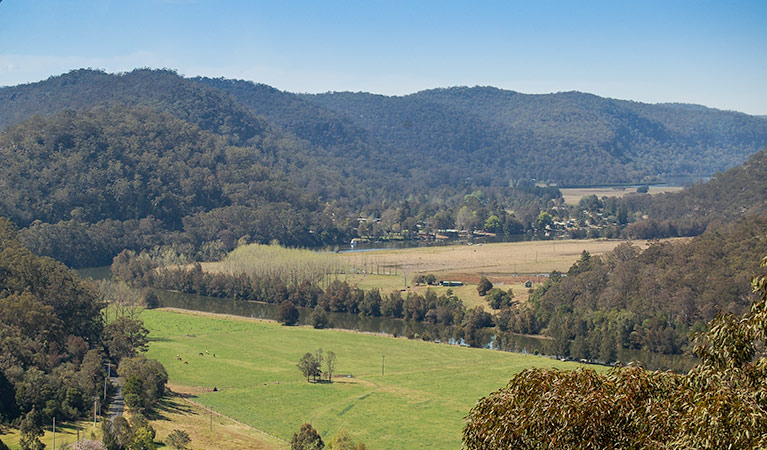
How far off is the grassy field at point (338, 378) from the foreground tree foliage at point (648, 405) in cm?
2307

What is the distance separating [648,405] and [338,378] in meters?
36.0

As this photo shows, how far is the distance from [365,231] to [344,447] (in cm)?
10077

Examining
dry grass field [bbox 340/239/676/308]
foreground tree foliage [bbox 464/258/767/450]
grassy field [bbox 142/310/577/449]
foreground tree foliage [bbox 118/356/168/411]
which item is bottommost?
grassy field [bbox 142/310/577/449]

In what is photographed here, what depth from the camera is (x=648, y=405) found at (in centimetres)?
1127

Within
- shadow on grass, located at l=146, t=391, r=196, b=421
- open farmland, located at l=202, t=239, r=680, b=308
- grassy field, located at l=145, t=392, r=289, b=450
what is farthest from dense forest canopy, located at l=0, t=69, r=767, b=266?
grassy field, located at l=145, t=392, r=289, b=450

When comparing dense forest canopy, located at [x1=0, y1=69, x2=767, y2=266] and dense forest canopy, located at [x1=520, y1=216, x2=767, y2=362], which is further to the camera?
dense forest canopy, located at [x1=0, y1=69, x2=767, y2=266]

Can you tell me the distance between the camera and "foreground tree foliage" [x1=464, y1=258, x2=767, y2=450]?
33.2 feet

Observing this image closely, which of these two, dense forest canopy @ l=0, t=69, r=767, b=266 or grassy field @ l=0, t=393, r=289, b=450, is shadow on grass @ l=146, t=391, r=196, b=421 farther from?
dense forest canopy @ l=0, t=69, r=767, b=266

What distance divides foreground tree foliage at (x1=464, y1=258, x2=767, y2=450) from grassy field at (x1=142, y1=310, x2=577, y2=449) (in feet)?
75.7

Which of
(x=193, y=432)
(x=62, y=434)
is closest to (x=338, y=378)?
(x=193, y=432)

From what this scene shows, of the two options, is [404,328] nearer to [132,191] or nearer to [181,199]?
[132,191]

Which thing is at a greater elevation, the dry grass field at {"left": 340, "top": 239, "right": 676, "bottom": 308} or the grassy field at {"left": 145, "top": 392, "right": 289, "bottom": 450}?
the dry grass field at {"left": 340, "top": 239, "right": 676, "bottom": 308}

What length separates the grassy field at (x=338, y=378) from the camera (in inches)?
1465

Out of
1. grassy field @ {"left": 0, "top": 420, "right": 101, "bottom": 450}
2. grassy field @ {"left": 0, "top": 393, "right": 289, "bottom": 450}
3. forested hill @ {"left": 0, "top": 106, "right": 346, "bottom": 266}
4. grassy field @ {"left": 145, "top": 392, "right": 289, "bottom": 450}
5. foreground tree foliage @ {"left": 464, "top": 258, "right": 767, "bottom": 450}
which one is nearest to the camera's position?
foreground tree foliage @ {"left": 464, "top": 258, "right": 767, "bottom": 450}
